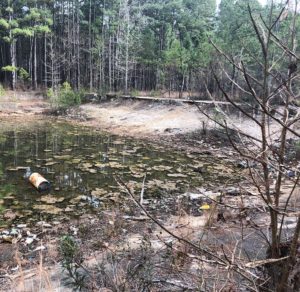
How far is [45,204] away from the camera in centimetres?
659

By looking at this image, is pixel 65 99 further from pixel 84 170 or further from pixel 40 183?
pixel 40 183

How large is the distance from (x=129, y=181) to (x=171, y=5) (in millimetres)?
30613

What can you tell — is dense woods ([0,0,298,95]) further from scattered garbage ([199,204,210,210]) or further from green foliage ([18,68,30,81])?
scattered garbage ([199,204,210,210])

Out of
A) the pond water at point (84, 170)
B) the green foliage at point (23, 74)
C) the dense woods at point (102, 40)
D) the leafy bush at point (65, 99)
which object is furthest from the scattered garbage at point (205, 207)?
the green foliage at point (23, 74)

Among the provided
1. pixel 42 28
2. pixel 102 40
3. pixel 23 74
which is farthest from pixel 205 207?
pixel 23 74

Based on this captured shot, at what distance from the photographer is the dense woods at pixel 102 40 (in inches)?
1105

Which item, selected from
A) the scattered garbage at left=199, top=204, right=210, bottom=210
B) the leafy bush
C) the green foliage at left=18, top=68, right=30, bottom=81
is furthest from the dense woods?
the scattered garbage at left=199, top=204, right=210, bottom=210

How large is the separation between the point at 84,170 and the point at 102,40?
23.4 metres

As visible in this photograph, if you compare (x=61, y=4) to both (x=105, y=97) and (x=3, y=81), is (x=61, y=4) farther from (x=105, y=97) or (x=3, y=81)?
(x=105, y=97)

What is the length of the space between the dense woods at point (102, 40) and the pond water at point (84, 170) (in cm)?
1345

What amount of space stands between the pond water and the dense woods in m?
13.5

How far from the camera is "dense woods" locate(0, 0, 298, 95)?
28.1 m

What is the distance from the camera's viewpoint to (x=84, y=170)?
919 centimetres

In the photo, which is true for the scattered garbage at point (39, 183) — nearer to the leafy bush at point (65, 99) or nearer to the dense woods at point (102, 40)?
the leafy bush at point (65, 99)
